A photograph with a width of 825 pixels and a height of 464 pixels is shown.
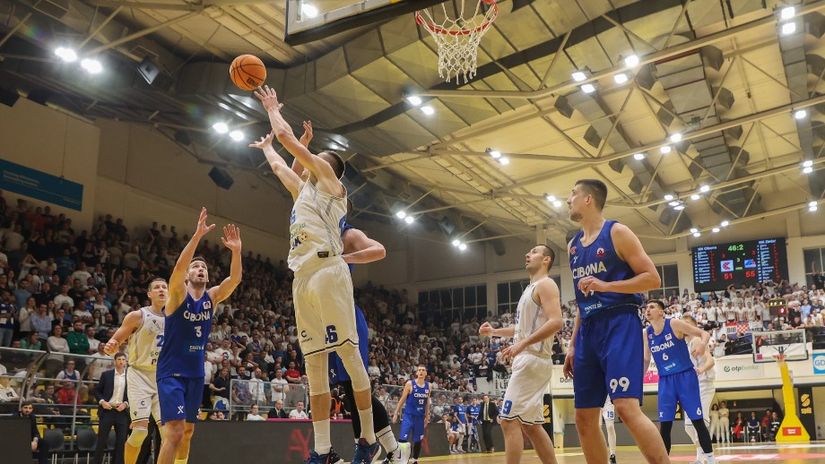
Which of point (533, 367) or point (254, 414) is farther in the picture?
point (254, 414)

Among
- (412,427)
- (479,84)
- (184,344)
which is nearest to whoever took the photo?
(184,344)

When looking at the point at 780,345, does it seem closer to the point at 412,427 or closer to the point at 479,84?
the point at 479,84

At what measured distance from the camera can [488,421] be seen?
24.5 metres

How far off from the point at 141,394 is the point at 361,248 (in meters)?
3.51

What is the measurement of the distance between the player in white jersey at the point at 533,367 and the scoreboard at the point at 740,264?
2863 cm

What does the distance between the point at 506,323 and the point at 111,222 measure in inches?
709

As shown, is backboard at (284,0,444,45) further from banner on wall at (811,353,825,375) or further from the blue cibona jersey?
banner on wall at (811,353,825,375)

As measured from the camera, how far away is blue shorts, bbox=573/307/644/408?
15.9 feet

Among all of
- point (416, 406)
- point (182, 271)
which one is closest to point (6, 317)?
point (416, 406)

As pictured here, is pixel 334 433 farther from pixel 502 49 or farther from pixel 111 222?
pixel 111 222

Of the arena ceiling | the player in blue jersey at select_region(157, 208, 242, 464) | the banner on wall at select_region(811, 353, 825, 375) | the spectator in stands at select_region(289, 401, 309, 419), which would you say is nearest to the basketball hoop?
the arena ceiling

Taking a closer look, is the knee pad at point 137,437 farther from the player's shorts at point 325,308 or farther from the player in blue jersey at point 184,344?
the player's shorts at point 325,308

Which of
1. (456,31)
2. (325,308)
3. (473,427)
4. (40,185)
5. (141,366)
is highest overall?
(456,31)

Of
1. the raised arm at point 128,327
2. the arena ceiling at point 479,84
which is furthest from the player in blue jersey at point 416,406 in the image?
the raised arm at point 128,327
